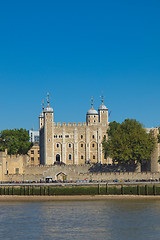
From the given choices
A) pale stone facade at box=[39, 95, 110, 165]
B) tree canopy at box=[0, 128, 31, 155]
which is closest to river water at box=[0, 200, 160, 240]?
tree canopy at box=[0, 128, 31, 155]

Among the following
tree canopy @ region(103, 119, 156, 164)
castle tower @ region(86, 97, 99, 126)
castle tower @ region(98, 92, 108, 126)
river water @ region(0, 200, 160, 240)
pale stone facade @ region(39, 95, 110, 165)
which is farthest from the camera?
castle tower @ region(98, 92, 108, 126)

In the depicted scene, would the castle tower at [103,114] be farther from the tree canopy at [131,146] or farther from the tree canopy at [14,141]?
the tree canopy at [131,146]

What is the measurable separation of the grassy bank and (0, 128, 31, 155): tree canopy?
36.6m

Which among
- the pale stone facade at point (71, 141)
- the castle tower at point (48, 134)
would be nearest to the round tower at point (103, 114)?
the pale stone facade at point (71, 141)

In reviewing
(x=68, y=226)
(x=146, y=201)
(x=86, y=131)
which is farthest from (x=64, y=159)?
(x=68, y=226)

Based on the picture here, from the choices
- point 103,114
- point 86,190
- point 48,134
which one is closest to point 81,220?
point 86,190

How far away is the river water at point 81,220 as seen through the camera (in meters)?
49.3

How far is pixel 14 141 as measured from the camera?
4919 inches

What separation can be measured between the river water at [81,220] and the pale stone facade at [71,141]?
5237 cm

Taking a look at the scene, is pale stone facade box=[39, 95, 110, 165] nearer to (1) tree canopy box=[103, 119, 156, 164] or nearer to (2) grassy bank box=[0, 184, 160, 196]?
(1) tree canopy box=[103, 119, 156, 164]

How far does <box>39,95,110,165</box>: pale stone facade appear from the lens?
12775 cm

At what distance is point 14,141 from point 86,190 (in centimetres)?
4403

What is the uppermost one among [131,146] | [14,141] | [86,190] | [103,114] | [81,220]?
[103,114]

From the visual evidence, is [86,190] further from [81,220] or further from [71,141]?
[71,141]
